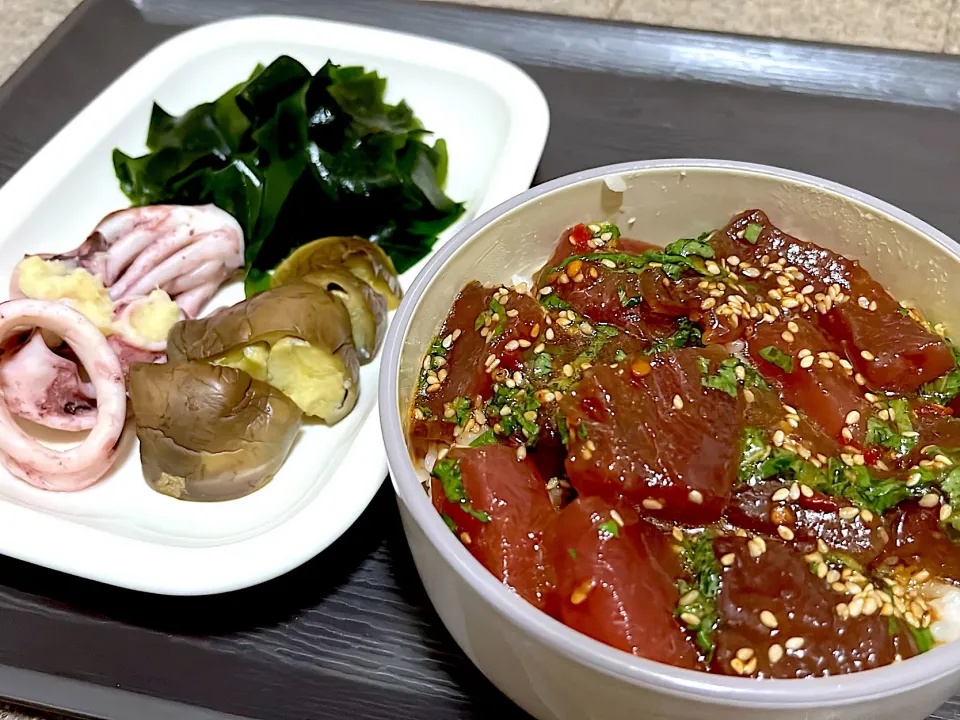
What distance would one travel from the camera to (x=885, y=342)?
3.03ft

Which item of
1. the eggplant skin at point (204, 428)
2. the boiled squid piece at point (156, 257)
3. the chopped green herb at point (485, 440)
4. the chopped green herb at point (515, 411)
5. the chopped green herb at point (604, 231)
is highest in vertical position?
the chopped green herb at point (604, 231)

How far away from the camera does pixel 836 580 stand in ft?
2.48

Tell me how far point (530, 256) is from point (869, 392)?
1.41 feet

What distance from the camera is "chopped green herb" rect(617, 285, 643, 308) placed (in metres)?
0.96

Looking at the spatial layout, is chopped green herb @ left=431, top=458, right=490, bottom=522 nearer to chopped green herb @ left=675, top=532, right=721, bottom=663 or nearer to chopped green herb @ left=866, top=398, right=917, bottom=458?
chopped green herb @ left=675, top=532, right=721, bottom=663

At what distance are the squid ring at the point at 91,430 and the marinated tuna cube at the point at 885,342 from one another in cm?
97

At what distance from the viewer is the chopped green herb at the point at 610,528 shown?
0.73 metres

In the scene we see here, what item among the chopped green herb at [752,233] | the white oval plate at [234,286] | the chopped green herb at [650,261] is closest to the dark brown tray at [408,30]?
the white oval plate at [234,286]

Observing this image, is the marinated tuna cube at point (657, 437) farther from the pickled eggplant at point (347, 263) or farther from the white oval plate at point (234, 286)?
the pickled eggplant at point (347, 263)

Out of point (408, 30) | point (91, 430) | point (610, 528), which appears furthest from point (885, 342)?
point (408, 30)

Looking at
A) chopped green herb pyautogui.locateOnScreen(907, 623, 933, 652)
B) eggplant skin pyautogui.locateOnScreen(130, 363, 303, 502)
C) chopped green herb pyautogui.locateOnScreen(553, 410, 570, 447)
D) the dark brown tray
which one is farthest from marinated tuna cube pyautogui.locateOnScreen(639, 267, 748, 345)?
eggplant skin pyautogui.locateOnScreen(130, 363, 303, 502)

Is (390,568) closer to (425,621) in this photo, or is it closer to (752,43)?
(425,621)

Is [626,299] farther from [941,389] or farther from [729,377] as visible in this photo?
[941,389]

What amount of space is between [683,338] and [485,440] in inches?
10.3
